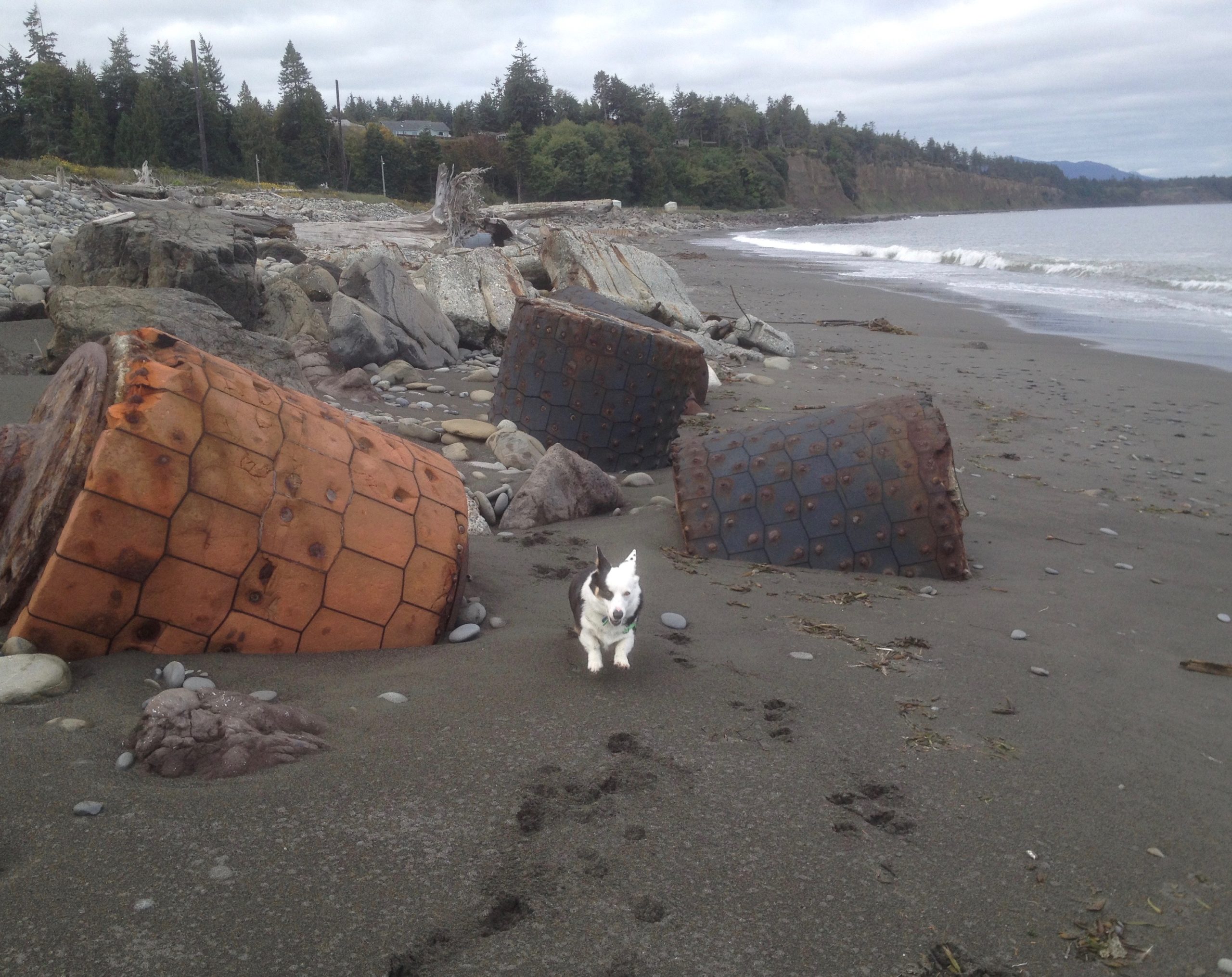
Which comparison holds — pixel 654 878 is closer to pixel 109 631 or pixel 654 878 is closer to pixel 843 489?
pixel 109 631

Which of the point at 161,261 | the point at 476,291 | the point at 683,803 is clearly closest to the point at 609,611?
the point at 683,803

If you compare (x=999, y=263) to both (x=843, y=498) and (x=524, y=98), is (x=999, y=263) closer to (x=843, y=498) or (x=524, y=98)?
(x=843, y=498)

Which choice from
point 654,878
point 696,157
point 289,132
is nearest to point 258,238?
point 654,878

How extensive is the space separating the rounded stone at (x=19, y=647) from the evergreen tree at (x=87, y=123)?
48855 millimetres

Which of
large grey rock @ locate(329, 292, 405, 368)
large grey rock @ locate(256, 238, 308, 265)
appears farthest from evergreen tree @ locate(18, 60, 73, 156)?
large grey rock @ locate(329, 292, 405, 368)

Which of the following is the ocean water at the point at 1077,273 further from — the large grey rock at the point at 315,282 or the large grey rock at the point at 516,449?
the large grey rock at the point at 315,282

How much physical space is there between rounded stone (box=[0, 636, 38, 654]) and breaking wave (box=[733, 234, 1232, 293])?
2224 cm

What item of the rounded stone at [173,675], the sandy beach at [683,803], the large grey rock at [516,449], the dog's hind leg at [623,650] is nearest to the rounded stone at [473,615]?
the sandy beach at [683,803]

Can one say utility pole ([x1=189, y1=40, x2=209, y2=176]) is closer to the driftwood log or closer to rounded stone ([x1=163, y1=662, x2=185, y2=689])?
the driftwood log

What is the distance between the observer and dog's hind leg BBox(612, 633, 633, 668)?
290 centimetres

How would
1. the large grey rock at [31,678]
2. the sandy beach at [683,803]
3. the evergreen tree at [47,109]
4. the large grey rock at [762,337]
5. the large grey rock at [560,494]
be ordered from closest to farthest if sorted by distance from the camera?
the sandy beach at [683,803] → the large grey rock at [31,678] → the large grey rock at [560,494] → the large grey rock at [762,337] → the evergreen tree at [47,109]

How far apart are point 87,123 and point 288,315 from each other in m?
45.3

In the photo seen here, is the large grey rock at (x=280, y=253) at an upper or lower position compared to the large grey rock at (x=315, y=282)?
upper

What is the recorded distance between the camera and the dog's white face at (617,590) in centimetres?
275
